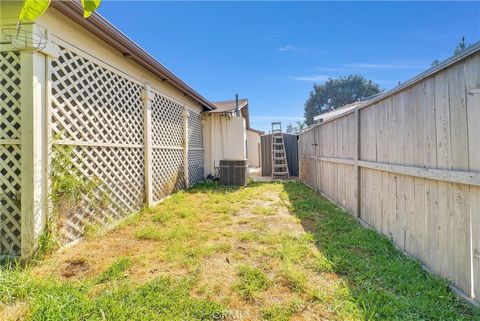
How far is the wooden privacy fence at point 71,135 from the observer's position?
2.82 m

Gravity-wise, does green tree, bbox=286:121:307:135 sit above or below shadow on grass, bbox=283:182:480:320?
above

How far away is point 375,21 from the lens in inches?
321

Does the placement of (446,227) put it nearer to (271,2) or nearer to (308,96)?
(271,2)

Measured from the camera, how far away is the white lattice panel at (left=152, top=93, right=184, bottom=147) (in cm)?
595

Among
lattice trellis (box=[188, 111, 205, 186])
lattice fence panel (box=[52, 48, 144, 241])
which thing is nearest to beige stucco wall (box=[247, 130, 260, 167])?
lattice trellis (box=[188, 111, 205, 186])

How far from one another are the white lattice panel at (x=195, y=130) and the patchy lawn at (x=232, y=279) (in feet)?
15.5

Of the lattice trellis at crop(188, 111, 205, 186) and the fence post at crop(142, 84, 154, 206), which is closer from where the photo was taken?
the fence post at crop(142, 84, 154, 206)

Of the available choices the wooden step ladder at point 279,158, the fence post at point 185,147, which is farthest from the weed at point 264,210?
the wooden step ladder at point 279,158

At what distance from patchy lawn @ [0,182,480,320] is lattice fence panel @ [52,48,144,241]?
0.63m

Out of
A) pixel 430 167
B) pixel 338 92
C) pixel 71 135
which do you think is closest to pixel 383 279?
pixel 430 167

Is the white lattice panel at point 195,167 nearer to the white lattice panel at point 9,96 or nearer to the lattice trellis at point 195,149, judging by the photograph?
the lattice trellis at point 195,149

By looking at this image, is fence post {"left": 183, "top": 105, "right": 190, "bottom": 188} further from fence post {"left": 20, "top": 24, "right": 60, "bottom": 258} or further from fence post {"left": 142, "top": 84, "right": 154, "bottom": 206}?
fence post {"left": 20, "top": 24, "right": 60, "bottom": 258}

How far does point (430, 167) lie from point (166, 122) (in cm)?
573

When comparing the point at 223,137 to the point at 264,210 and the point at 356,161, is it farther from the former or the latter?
the point at 356,161
